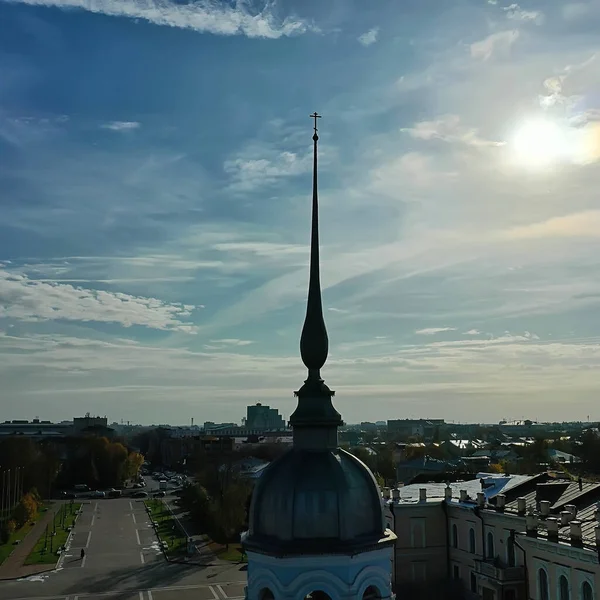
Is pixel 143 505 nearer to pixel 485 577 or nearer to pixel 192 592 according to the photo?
pixel 192 592

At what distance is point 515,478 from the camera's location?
1786 inches

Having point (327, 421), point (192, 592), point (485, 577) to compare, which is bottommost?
point (192, 592)

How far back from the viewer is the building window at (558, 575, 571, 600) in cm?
3061

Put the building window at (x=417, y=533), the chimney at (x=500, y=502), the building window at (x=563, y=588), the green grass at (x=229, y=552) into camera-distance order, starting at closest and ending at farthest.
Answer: the building window at (x=563, y=588)
the chimney at (x=500, y=502)
the building window at (x=417, y=533)
the green grass at (x=229, y=552)

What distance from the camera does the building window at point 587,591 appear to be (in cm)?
2895

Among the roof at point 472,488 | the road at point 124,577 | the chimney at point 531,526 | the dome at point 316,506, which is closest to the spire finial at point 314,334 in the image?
the dome at point 316,506

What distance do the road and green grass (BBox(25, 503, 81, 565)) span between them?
1185 mm

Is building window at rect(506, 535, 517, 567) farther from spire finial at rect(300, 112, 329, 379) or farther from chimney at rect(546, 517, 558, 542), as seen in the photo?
spire finial at rect(300, 112, 329, 379)

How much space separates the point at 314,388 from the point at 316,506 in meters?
1.68

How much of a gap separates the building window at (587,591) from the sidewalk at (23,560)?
3948 cm

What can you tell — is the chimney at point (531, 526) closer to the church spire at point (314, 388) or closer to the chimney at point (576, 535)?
the chimney at point (576, 535)

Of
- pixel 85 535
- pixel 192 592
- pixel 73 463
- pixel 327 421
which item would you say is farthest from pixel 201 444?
pixel 327 421

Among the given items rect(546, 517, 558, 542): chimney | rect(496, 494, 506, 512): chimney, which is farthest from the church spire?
rect(496, 494, 506, 512): chimney

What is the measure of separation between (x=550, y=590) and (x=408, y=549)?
11.8m
